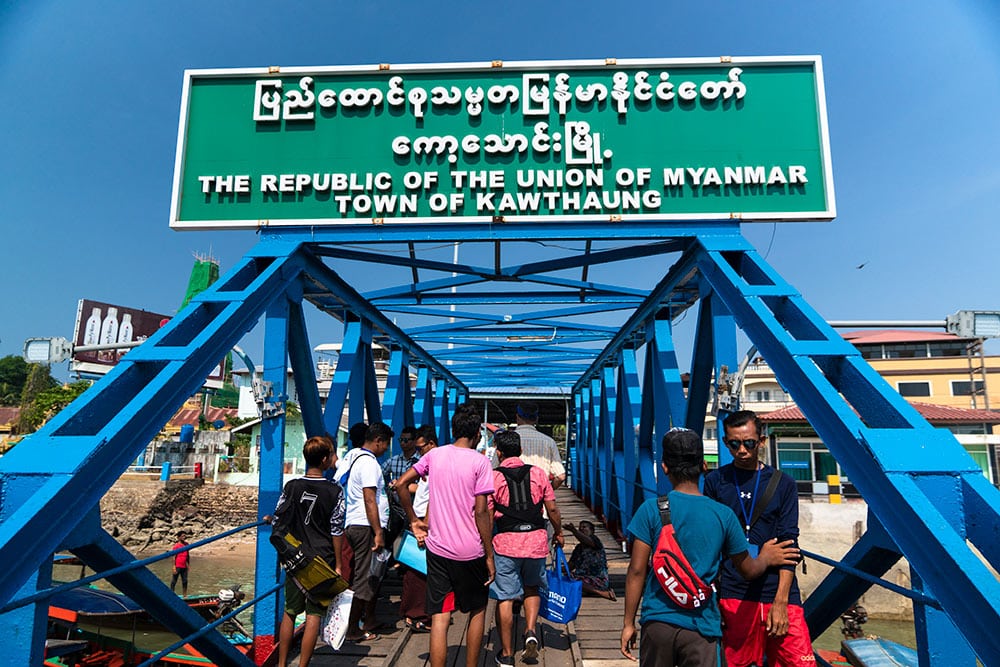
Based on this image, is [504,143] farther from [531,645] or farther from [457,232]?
[531,645]

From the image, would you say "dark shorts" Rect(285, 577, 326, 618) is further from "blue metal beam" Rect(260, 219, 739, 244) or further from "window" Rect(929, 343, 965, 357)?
"window" Rect(929, 343, 965, 357)

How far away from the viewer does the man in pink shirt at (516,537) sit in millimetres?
4305

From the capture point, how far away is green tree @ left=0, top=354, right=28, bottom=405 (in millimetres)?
73438

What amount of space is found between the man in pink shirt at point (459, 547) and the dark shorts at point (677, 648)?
1.45 meters

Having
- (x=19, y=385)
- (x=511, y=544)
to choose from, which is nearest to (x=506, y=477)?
(x=511, y=544)

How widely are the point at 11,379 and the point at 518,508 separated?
96.8m

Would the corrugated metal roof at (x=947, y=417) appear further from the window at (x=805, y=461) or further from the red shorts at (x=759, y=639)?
the red shorts at (x=759, y=639)

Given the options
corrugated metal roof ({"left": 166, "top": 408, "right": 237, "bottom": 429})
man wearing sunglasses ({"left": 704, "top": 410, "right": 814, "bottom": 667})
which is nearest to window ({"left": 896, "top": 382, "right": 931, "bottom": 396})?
man wearing sunglasses ({"left": 704, "top": 410, "right": 814, "bottom": 667})

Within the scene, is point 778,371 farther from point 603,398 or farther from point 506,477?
point 603,398

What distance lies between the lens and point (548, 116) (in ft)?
18.4

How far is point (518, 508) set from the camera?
4406 millimetres

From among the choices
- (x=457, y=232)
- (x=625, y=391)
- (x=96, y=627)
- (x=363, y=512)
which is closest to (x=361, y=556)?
(x=363, y=512)

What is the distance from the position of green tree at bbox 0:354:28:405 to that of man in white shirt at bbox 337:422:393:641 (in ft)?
288

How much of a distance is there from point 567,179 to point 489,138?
81cm
